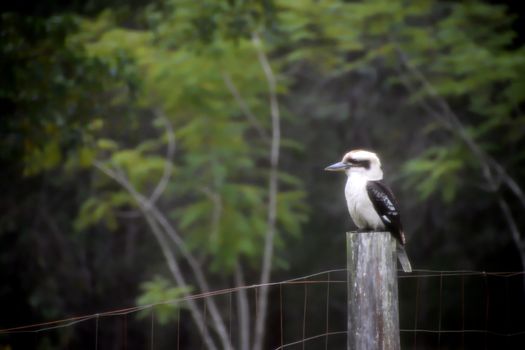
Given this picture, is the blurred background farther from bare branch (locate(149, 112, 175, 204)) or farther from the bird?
the bird

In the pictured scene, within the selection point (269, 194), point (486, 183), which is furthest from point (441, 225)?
point (269, 194)

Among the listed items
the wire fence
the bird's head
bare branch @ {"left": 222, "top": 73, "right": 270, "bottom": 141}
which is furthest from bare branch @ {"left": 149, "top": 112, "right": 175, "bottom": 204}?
the bird's head

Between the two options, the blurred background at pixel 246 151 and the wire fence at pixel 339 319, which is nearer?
the blurred background at pixel 246 151

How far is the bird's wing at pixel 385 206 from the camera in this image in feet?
14.4

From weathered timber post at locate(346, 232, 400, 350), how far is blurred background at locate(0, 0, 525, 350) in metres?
4.00

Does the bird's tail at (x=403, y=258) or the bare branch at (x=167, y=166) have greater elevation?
the bare branch at (x=167, y=166)

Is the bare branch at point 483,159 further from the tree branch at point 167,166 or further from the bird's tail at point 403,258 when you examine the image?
the bird's tail at point 403,258

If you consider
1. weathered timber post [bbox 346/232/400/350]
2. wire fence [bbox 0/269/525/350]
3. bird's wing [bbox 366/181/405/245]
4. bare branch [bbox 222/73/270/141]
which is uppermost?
bare branch [bbox 222/73/270/141]

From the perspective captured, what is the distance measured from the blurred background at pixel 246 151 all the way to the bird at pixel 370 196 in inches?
114

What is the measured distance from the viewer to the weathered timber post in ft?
10.6

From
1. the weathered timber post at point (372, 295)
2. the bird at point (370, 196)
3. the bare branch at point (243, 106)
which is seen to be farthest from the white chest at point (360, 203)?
the bare branch at point (243, 106)

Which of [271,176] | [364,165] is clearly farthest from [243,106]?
[364,165]

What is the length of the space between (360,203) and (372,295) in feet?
4.01

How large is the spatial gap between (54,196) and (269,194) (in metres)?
4.29
